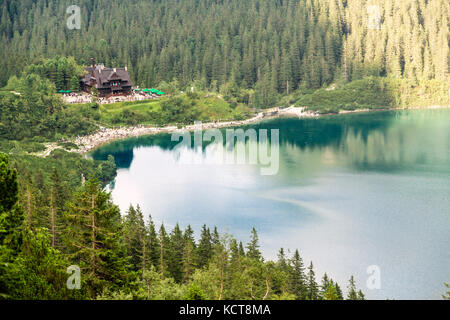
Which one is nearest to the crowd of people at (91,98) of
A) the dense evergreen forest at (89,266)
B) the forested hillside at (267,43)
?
the forested hillside at (267,43)

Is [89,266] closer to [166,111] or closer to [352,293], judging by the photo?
[352,293]

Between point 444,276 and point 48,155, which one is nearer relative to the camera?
point 444,276

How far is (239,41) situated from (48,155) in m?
72.3

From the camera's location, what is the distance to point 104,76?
9150 cm

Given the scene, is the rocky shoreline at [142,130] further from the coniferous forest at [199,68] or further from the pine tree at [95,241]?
the pine tree at [95,241]

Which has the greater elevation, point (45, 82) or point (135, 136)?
point (45, 82)

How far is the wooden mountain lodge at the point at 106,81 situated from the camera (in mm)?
90875

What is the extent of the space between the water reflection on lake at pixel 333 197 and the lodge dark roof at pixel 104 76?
14133 millimetres

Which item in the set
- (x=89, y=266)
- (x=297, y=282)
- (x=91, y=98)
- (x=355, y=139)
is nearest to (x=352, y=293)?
(x=297, y=282)

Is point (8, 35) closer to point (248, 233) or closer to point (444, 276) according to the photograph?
point (248, 233)

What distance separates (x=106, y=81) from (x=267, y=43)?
48196 millimetres

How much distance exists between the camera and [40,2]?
544 ft

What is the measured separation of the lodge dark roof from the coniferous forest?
2349 millimetres

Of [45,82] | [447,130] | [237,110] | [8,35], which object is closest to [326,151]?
[447,130]
